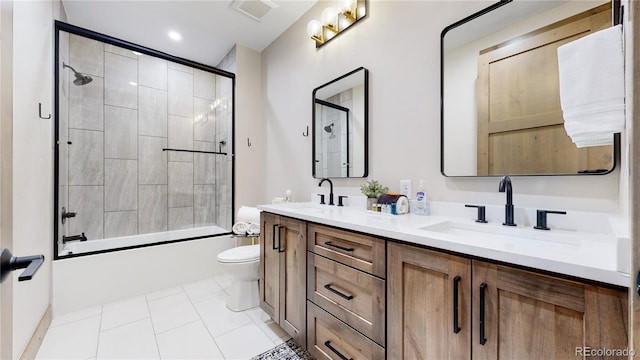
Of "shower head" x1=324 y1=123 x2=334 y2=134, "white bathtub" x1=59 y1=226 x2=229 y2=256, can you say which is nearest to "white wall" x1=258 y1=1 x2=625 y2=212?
"shower head" x1=324 y1=123 x2=334 y2=134

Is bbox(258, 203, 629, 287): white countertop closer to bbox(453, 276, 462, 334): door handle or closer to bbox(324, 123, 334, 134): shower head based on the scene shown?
bbox(453, 276, 462, 334): door handle

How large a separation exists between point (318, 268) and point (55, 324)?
6.58ft

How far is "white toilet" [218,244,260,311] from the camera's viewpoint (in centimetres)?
196

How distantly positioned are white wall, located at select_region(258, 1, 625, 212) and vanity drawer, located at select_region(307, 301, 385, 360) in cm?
84

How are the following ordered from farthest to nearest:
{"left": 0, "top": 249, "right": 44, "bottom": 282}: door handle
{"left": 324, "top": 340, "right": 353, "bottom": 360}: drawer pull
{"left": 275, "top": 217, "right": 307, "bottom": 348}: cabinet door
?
{"left": 275, "top": 217, "right": 307, "bottom": 348}: cabinet door, {"left": 324, "top": 340, "right": 353, "bottom": 360}: drawer pull, {"left": 0, "top": 249, "right": 44, "bottom": 282}: door handle

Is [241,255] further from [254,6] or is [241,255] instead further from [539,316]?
[254,6]

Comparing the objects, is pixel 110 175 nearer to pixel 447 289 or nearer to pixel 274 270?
pixel 274 270

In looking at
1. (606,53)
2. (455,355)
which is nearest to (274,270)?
(455,355)

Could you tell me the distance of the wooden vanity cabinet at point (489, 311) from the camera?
0.59 m

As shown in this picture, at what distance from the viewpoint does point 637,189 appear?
1.24 ft

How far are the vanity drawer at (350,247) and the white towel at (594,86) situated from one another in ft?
2.38

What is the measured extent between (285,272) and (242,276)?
60 centimetres

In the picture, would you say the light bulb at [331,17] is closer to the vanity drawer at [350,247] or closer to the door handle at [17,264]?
the vanity drawer at [350,247]

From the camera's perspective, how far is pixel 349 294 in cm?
116
